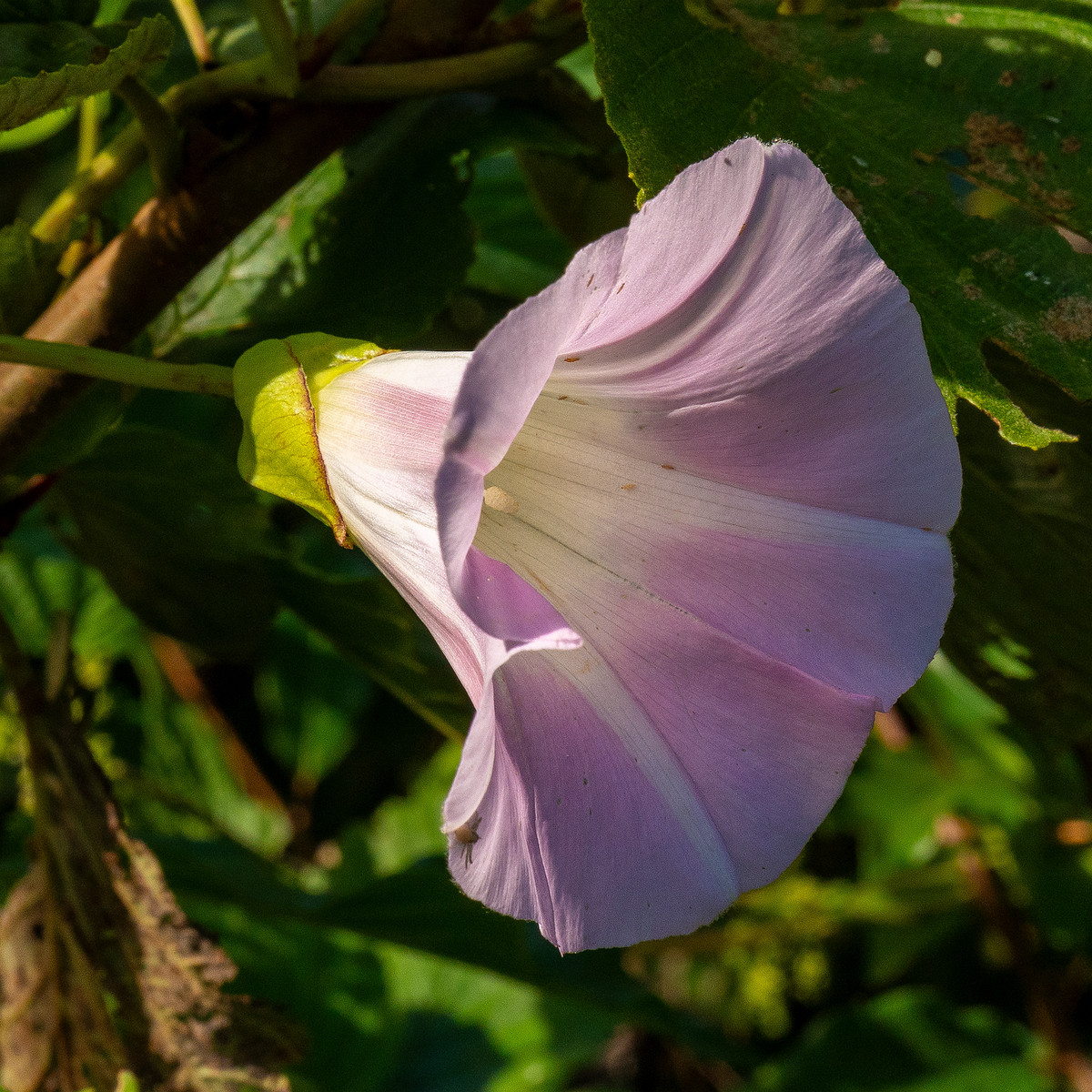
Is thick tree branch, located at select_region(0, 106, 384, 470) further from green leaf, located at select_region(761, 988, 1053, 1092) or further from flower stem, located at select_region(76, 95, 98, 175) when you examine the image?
green leaf, located at select_region(761, 988, 1053, 1092)

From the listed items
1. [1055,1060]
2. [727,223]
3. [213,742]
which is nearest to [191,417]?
[213,742]

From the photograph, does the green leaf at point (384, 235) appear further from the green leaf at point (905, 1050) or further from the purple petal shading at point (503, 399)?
the green leaf at point (905, 1050)

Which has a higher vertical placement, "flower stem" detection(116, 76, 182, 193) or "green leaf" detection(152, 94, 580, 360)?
"flower stem" detection(116, 76, 182, 193)

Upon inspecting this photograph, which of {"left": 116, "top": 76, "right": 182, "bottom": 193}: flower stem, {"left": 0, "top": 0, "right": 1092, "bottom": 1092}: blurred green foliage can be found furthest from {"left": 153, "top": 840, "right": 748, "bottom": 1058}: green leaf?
{"left": 116, "top": 76, "right": 182, "bottom": 193}: flower stem

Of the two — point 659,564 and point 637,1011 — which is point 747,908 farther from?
point 659,564

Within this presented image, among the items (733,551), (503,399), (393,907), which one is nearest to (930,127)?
(733,551)

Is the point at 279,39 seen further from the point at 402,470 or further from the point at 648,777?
the point at 648,777
